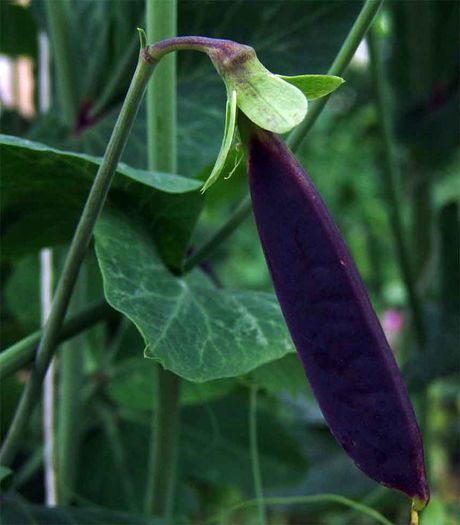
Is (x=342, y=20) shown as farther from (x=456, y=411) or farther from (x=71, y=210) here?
(x=456, y=411)

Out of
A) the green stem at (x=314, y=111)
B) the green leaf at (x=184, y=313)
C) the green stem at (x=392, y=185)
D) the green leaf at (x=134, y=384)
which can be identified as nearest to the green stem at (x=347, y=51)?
the green stem at (x=314, y=111)

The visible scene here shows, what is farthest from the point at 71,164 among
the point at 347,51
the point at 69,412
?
the point at 69,412

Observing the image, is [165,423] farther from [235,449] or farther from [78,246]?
[235,449]

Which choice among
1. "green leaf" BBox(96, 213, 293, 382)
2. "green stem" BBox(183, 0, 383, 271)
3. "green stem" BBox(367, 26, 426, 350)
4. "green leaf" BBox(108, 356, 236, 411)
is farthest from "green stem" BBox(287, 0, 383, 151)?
"green leaf" BBox(108, 356, 236, 411)

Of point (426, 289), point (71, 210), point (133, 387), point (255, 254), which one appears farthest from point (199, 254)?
point (255, 254)

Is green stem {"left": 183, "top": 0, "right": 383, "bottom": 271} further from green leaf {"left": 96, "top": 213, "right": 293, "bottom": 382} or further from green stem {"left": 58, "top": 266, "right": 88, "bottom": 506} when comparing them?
green stem {"left": 58, "top": 266, "right": 88, "bottom": 506}

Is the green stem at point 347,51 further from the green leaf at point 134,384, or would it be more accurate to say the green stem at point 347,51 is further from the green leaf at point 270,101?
the green leaf at point 134,384
